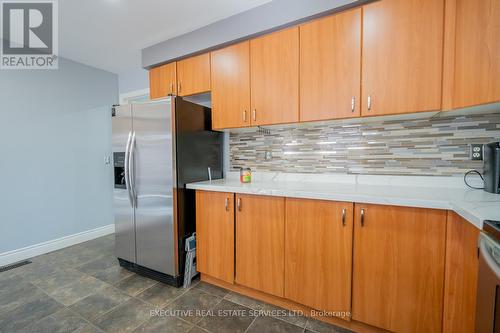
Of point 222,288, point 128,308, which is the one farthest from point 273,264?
point 128,308

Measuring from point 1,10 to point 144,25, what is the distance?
1183mm

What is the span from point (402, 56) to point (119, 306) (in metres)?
2.70

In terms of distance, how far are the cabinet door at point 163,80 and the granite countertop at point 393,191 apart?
116cm

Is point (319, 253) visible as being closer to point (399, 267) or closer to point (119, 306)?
point (399, 267)

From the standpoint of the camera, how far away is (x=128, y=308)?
1634mm

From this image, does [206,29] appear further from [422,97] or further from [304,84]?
[422,97]

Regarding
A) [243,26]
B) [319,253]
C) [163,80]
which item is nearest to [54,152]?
[163,80]

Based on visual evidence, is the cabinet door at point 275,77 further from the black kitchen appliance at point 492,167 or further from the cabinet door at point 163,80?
the black kitchen appliance at point 492,167

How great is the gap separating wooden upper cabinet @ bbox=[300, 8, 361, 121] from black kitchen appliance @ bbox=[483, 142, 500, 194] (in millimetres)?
755

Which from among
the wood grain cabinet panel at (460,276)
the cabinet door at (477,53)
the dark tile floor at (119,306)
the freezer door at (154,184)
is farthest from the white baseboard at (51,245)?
the cabinet door at (477,53)

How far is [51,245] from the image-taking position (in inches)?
104

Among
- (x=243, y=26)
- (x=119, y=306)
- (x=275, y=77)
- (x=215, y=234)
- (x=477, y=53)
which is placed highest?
(x=243, y=26)

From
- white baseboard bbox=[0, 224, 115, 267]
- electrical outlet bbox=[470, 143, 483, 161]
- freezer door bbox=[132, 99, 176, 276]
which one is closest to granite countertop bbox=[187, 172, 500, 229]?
electrical outlet bbox=[470, 143, 483, 161]

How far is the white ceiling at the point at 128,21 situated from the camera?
1.77 meters
